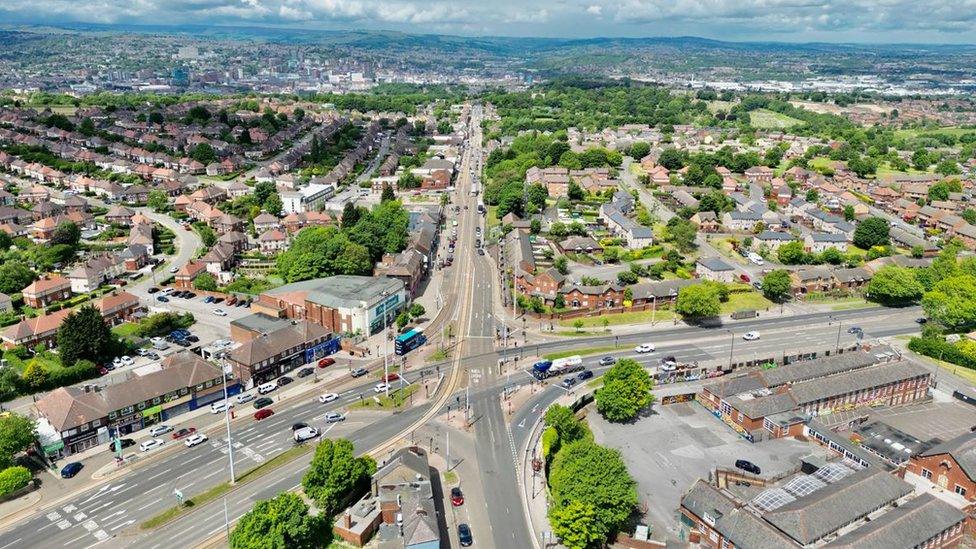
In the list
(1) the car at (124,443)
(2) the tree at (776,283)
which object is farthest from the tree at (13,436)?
(2) the tree at (776,283)

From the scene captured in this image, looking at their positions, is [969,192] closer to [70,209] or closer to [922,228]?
[922,228]

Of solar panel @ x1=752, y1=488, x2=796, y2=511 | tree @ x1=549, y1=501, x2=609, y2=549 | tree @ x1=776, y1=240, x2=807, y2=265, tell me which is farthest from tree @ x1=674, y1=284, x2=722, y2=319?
tree @ x1=549, y1=501, x2=609, y2=549

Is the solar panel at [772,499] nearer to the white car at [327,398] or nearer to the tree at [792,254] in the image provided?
the white car at [327,398]

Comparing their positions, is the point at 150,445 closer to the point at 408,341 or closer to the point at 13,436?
the point at 13,436

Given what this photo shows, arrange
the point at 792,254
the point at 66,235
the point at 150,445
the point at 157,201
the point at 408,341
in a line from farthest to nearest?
the point at 157,201 < the point at 66,235 < the point at 792,254 < the point at 408,341 < the point at 150,445

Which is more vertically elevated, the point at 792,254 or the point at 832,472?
the point at 792,254

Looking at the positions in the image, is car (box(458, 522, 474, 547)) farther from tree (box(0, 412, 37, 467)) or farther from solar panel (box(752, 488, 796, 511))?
tree (box(0, 412, 37, 467))

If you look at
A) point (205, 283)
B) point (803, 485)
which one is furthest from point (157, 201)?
point (803, 485)

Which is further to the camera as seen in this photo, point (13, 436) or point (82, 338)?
point (82, 338)
